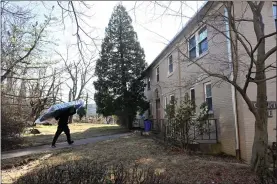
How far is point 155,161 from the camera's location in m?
7.75

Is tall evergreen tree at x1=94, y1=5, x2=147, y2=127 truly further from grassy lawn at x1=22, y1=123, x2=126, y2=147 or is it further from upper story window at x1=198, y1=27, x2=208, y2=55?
grassy lawn at x1=22, y1=123, x2=126, y2=147

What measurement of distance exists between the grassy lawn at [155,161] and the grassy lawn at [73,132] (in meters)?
0.58

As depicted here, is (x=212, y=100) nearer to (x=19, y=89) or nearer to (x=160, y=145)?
(x=160, y=145)

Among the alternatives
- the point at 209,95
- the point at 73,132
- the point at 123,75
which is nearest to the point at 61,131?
the point at 73,132

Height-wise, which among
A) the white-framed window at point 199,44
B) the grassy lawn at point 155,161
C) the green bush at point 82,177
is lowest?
the grassy lawn at point 155,161

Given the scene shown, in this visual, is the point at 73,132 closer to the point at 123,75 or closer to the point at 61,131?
the point at 61,131

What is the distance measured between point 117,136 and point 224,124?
411cm

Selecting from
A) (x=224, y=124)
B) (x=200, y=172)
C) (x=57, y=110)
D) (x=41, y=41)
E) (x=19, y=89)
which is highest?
(x=41, y=41)

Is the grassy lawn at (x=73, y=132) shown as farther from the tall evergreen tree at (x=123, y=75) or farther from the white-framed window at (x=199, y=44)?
the white-framed window at (x=199, y=44)

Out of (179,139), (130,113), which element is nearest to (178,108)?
(179,139)

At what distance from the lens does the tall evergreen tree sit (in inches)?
497

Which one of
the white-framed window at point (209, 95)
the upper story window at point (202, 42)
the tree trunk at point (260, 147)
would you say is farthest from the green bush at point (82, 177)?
the upper story window at point (202, 42)

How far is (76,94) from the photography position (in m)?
5.67

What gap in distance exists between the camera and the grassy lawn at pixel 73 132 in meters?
6.32
